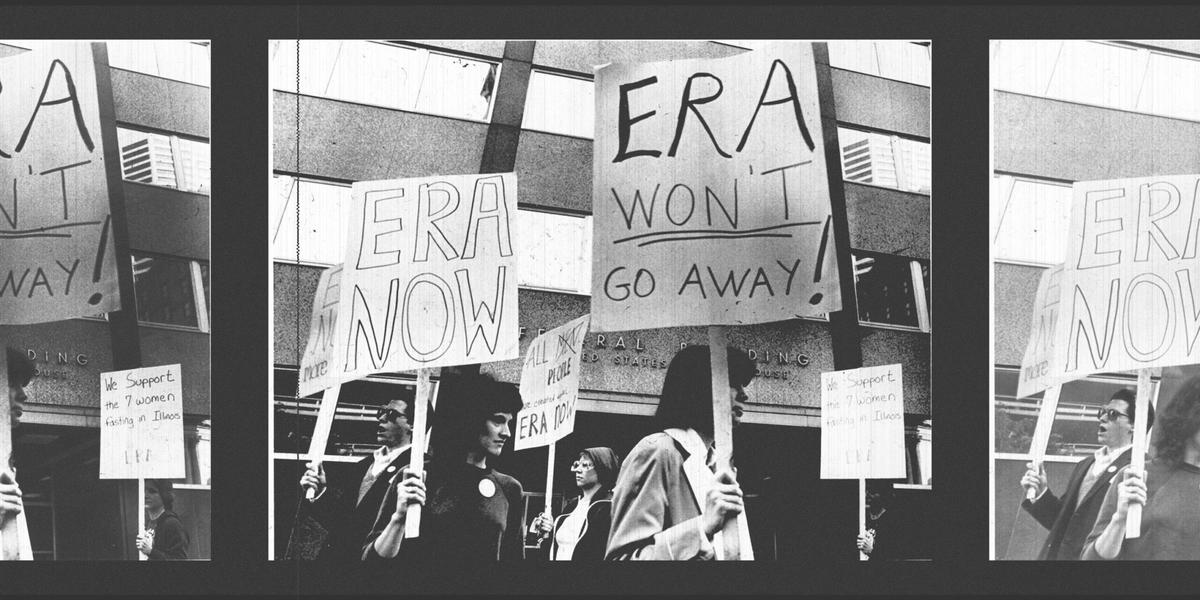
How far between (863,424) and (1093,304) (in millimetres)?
1157

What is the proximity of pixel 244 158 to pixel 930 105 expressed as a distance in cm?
306

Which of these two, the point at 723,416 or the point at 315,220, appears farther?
the point at 723,416

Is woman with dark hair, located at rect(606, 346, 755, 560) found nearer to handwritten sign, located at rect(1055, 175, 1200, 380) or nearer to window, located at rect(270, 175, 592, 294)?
window, located at rect(270, 175, 592, 294)

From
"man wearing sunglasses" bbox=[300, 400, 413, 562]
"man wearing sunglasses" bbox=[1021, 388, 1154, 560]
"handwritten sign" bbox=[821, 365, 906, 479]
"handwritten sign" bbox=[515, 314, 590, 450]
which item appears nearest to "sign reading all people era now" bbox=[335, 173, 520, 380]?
"handwritten sign" bbox=[515, 314, 590, 450]

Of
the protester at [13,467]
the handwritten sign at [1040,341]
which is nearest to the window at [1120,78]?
the handwritten sign at [1040,341]

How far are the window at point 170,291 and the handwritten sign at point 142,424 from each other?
0.22 metres

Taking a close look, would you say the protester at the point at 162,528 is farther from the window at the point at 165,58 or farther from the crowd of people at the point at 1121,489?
the crowd of people at the point at 1121,489

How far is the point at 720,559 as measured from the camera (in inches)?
223

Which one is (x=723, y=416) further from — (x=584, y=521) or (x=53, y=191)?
(x=53, y=191)

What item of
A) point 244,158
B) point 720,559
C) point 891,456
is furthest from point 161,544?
point 891,456

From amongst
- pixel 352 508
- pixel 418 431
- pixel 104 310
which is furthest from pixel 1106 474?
pixel 104 310

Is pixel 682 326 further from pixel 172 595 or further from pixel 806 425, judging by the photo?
pixel 172 595

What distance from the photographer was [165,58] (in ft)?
18.5

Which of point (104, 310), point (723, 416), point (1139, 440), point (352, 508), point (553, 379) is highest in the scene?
point (104, 310)
